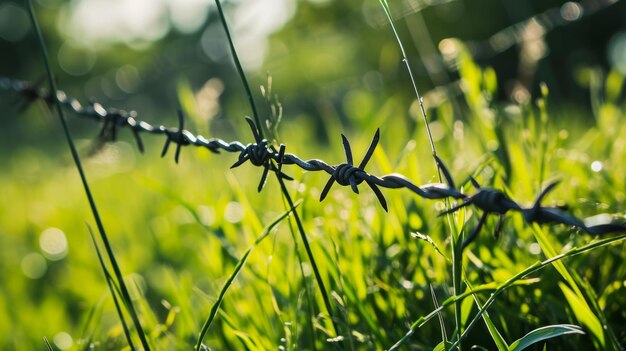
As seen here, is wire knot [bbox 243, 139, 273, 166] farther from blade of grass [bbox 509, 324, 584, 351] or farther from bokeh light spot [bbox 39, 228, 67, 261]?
A: bokeh light spot [bbox 39, 228, 67, 261]

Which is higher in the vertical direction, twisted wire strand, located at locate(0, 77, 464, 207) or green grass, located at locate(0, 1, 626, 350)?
twisted wire strand, located at locate(0, 77, 464, 207)

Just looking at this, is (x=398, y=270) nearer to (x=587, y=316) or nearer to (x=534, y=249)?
(x=534, y=249)

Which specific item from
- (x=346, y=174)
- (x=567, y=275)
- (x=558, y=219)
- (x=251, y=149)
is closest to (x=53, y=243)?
(x=251, y=149)

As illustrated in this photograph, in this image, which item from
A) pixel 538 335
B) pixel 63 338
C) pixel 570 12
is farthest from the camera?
pixel 570 12

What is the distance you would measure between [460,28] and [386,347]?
193 inches

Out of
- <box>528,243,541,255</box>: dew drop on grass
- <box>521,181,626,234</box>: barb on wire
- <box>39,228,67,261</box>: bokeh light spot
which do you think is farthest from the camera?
<box>39,228,67,261</box>: bokeh light spot

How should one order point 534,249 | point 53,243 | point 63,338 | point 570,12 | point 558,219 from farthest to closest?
point 53,243 → point 570,12 → point 63,338 → point 534,249 → point 558,219

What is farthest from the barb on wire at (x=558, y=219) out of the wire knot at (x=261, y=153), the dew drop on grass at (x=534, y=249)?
the dew drop on grass at (x=534, y=249)

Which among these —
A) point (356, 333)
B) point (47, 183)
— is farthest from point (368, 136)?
point (47, 183)

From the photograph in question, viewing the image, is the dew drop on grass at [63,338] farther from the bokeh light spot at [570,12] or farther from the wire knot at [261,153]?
the bokeh light spot at [570,12]

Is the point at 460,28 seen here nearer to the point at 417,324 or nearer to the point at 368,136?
the point at 368,136

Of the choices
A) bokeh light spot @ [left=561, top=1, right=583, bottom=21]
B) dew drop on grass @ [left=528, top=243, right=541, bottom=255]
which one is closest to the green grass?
dew drop on grass @ [left=528, top=243, right=541, bottom=255]

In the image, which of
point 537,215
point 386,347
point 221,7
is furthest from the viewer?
point 386,347

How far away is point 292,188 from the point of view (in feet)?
4.31
